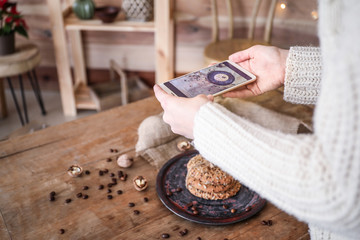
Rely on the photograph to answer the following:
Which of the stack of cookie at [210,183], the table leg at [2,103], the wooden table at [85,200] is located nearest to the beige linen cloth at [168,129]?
the wooden table at [85,200]

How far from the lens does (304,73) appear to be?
3.40 feet

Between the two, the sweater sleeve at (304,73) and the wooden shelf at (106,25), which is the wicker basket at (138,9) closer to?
the wooden shelf at (106,25)

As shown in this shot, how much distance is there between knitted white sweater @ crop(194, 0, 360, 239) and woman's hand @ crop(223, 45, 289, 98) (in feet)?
1.35

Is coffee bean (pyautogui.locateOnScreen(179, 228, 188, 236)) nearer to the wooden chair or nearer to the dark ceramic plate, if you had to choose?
the dark ceramic plate

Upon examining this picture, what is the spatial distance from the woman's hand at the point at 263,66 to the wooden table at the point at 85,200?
0.37 meters

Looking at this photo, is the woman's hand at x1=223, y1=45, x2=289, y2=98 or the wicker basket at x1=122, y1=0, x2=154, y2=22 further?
the wicker basket at x1=122, y1=0, x2=154, y2=22

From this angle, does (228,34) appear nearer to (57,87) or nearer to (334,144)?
(57,87)

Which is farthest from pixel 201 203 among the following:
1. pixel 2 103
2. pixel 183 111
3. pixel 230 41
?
pixel 2 103

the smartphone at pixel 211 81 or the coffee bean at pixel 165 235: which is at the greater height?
the smartphone at pixel 211 81

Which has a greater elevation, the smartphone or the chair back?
the smartphone

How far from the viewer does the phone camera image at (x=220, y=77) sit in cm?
108

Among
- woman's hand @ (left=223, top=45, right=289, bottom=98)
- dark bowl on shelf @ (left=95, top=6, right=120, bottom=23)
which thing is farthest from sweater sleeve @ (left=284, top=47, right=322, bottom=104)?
dark bowl on shelf @ (left=95, top=6, right=120, bottom=23)

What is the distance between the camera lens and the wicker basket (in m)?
2.16

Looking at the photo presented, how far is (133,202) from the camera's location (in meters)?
1.01
